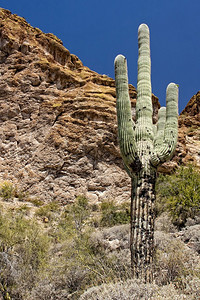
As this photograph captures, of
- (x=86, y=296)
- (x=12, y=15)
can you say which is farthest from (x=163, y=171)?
(x=12, y=15)

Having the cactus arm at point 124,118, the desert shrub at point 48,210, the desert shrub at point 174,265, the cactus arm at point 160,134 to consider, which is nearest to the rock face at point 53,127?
the desert shrub at point 48,210

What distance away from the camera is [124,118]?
18.4ft

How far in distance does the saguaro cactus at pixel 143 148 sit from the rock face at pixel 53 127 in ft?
29.1

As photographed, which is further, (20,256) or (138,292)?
(20,256)

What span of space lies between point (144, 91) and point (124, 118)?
3.67 feet

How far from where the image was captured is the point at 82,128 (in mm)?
15953

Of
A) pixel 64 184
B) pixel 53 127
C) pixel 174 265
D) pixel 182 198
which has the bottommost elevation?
pixel 174 265

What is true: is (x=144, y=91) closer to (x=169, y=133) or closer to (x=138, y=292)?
(x=169, y=133)

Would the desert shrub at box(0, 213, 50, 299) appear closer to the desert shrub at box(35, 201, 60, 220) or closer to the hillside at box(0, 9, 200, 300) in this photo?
the hillside at box(0, 9, 200, 300)

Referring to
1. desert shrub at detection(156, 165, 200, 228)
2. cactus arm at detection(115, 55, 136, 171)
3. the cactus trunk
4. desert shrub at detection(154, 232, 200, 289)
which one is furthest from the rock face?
the cactus trunk

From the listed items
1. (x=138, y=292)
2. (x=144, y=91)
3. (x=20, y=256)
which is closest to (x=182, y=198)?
(x=144, y=91)

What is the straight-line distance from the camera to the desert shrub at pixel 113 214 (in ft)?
38.7

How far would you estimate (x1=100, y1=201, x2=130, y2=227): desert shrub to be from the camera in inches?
464

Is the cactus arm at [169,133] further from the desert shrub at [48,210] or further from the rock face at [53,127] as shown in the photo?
the rock face at [53,127]
